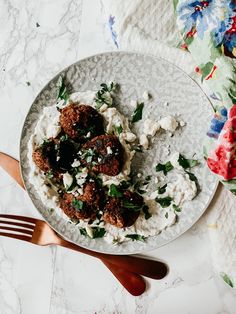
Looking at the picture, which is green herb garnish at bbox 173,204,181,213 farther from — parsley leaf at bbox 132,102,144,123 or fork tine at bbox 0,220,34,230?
fork tine at bbox 0,220,34,230

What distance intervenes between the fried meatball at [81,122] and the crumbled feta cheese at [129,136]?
48mm

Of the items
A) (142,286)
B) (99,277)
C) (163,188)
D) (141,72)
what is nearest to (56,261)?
(99,277)

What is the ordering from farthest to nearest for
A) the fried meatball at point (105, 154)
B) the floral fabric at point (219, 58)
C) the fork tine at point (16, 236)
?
the fork tine at point (16, 236) < the fried meatball at point (105, 154) < the floral fabric at point (219, 58)

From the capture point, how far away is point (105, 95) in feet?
3.57

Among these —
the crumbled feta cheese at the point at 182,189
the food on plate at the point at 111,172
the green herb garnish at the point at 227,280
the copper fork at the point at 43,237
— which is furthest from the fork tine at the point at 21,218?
the green herb garnish at the point at 227,280

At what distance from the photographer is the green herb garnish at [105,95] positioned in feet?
3.54

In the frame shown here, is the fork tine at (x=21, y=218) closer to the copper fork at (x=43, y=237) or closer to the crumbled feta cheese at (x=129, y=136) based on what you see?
the copper fork at (x=43, y=237)

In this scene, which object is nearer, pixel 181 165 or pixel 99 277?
pixel 181 165

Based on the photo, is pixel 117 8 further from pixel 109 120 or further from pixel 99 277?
pixel 99 277

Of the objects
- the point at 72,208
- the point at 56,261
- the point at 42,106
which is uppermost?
the point at 42,106

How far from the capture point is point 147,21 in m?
1.09

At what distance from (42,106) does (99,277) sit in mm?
390

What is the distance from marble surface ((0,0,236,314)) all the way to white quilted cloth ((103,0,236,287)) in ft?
0.16

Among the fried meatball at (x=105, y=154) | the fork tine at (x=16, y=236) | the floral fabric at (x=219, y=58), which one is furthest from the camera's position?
A: the fork tine at (x=16, y=236)
